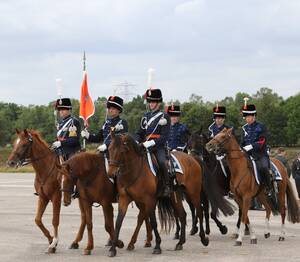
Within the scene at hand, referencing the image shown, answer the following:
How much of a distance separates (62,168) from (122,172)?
1066mm

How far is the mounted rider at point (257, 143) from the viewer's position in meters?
15.0

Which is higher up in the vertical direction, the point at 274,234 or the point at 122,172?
the point at 122,172

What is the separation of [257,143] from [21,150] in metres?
5.10

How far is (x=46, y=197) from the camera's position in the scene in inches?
520

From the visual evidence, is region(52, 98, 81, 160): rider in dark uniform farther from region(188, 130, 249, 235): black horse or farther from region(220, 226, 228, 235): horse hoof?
region(220, 226, 228, 235): horse hoof

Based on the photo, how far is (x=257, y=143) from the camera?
15039 mm

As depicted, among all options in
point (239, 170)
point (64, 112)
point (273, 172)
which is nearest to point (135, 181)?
point (64, 112)

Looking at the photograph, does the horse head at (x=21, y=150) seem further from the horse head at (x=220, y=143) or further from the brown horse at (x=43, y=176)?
the horse head at (x=220, y=143)

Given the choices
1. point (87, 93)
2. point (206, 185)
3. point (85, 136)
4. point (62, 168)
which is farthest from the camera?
point (87, 93)

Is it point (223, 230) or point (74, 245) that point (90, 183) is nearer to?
point (74, 245)

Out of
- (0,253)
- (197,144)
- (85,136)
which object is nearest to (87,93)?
(197,144)

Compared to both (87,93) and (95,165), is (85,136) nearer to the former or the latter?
(95,165)

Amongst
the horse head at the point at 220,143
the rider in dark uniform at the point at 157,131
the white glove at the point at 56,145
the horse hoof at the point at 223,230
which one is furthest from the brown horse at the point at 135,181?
the horse hoof at the point at 223,230

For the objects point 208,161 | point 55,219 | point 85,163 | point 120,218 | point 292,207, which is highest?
point 85,163
